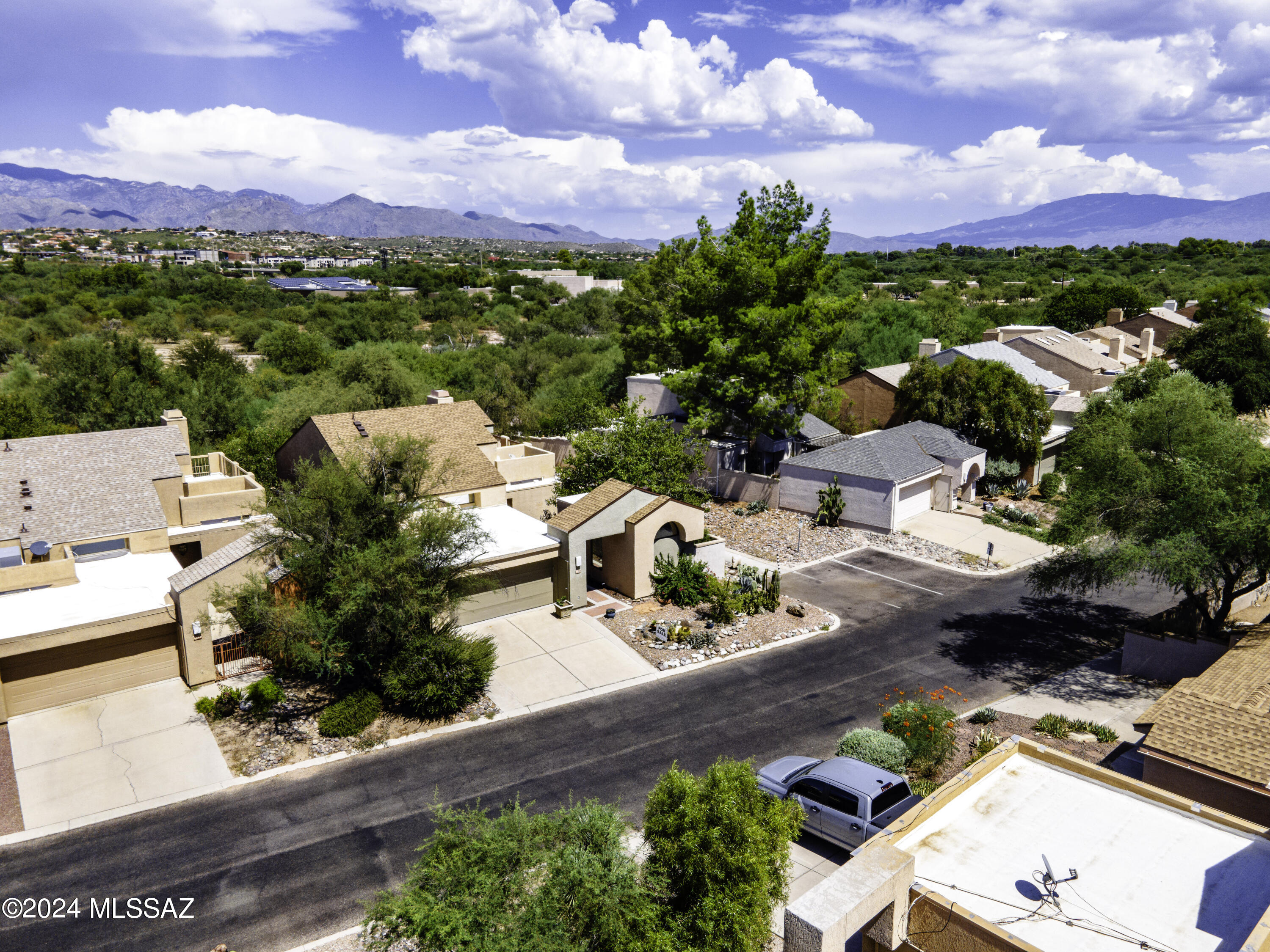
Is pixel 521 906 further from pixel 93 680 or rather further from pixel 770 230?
pixel 770 230

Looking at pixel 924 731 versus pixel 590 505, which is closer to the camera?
pixel 924 731

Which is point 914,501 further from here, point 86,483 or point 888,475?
point 86,483

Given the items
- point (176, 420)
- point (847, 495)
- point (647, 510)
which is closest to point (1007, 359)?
point (847, 495)

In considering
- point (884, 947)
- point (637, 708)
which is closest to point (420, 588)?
point (637, 708)

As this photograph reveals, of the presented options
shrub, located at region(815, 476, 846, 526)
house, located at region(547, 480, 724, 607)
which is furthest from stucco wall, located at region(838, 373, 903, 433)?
house, located at region(547, 480, 724, 607)

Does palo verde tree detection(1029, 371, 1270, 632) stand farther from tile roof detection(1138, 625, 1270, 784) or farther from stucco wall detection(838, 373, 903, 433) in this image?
stucco wall detection(838, 373, 903, 433)

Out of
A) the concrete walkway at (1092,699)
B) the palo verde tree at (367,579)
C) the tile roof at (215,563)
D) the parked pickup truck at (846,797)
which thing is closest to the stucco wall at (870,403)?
the concrete walkway at (1092,699)
